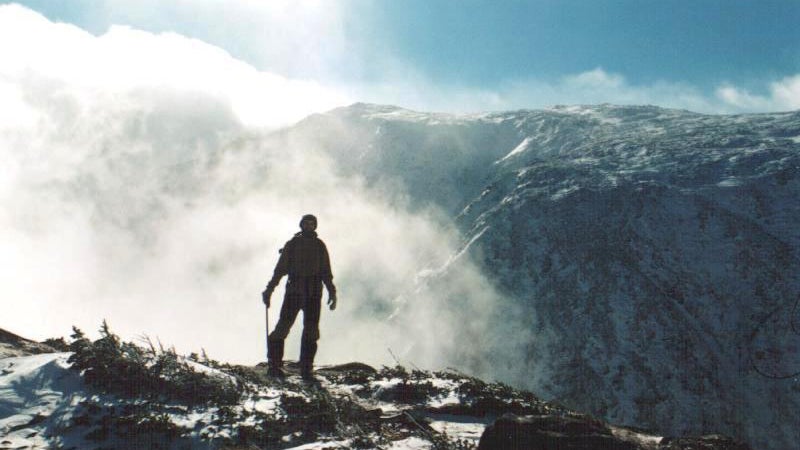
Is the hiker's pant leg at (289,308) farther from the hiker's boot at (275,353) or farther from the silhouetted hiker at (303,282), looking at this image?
the hiker's boot at (275,353)

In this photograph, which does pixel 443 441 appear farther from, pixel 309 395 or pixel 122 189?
pixel 122 189

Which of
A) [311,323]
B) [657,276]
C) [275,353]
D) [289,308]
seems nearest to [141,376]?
[275,353]

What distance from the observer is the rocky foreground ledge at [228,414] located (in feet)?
15.3

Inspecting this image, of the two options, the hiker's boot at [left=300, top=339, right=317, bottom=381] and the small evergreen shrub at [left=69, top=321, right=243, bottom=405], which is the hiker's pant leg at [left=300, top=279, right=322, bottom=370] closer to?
the hiker's boot at [left=300, top=339, right=317, bottom=381]

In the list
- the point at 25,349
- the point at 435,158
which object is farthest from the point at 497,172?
the point at 25,349

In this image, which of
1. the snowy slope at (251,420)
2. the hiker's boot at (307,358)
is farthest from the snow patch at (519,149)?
the snowy slope at (251,420)

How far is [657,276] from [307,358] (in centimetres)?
3147

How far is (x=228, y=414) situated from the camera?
5664 mm

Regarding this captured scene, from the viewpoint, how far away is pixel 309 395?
6816 mm

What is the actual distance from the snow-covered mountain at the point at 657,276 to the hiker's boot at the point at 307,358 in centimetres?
2120

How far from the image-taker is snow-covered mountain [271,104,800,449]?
92.1 ft

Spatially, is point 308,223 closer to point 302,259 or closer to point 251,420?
point 302,259

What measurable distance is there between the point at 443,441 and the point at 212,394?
2.74 metres

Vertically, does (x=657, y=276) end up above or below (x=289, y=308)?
above
